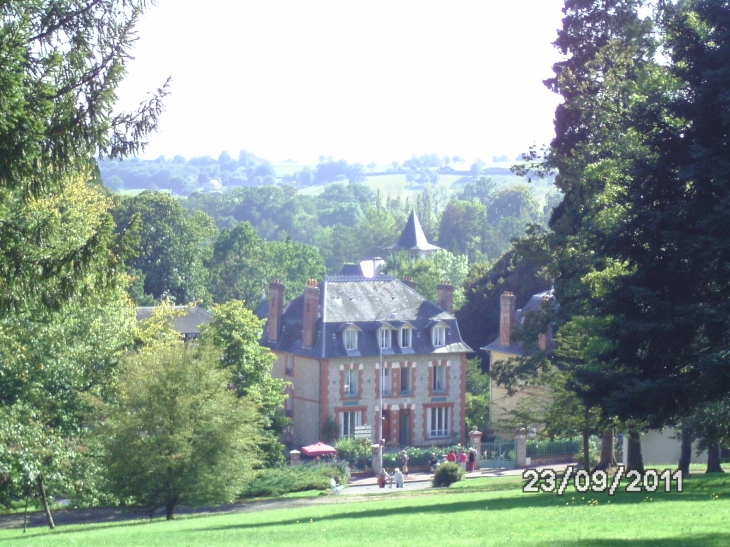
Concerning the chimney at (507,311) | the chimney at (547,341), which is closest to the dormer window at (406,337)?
the chimney at (507,311)

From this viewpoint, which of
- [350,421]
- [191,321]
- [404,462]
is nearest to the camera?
[404,462]

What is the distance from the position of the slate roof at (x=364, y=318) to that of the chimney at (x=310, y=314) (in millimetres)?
292

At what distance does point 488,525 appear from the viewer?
645 inches

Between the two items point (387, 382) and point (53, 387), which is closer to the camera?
point (53, 387)

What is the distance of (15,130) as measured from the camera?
11.6 m

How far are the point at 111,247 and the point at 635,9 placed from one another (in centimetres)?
2171

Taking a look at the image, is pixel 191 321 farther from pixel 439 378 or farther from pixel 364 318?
pixel 439 378

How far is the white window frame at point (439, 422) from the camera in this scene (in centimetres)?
5300

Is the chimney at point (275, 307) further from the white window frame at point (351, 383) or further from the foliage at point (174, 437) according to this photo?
the foliage at point (174, 437)

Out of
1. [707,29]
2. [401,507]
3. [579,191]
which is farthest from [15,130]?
[579,191]

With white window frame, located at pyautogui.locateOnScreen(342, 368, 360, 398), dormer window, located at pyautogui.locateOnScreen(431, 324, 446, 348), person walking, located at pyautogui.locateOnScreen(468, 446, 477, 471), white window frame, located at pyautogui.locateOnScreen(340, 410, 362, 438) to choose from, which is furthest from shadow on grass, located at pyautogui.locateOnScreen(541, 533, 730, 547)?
dormer window, located at pyautogui.locateOnScreen(431, 324, 446, 348)

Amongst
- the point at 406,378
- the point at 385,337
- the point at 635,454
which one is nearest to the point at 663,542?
the point at 635,454

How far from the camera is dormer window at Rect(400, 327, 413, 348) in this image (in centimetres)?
5319

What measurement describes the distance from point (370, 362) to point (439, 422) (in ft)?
17.6
